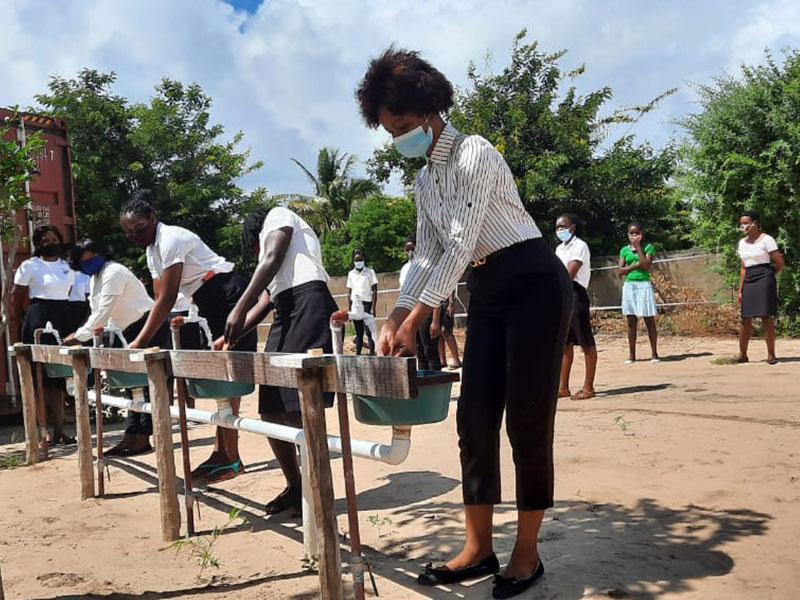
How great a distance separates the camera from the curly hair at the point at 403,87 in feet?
9.09

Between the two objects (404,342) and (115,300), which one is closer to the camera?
(404,342)

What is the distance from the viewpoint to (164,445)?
3.99 metres

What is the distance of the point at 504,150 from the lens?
57.3 feet

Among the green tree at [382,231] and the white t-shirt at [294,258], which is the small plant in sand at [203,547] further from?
the green tree at [382,231]

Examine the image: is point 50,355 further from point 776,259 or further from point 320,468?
point 776,259

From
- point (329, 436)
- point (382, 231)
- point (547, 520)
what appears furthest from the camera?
point (382, 231)

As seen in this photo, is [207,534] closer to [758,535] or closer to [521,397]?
[521,397]

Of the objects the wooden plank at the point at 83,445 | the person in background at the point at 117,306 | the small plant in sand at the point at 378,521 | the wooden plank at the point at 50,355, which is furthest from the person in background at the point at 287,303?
the person in background at the point at 117,306

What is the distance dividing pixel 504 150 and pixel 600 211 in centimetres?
259

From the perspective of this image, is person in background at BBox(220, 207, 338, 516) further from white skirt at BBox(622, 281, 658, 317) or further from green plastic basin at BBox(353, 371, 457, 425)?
white skirt at BBox(622, 281, 658, 317)

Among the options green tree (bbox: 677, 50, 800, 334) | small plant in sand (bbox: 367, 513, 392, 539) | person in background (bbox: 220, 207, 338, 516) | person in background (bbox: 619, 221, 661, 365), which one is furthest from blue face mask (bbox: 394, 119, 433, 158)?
green tree (bbox: 677, 50, 800, 334)

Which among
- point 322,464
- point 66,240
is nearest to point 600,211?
point 66,240

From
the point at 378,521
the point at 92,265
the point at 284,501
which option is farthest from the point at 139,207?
the point at 378,521

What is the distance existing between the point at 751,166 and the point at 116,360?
30.4ft
